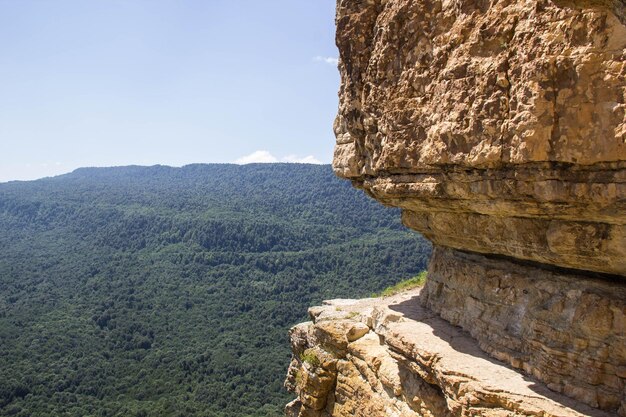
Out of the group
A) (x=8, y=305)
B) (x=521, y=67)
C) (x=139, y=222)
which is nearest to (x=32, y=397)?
(x=8, y=305)

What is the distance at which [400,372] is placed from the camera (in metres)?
9.84

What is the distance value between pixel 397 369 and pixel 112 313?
77992mm

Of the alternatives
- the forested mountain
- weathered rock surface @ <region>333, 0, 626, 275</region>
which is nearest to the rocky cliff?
weathered rock surface @ <region>333, 0, 626, 275</region>

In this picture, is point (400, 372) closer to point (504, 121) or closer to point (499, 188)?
point (499, 188)

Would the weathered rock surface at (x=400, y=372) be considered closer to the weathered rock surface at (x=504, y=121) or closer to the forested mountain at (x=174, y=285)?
the weathered rock surface at (x=504, y=121)

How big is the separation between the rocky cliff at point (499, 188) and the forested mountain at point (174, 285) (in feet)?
137

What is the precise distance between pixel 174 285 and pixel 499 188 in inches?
3605

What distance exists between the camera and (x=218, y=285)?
3637 inches

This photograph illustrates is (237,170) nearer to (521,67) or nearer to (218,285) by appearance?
(218,285)

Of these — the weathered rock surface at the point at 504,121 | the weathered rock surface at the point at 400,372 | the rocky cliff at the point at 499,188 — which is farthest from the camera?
the weathered rock surface at the point at 400,372

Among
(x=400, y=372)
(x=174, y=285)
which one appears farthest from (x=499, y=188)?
(x=174, y=285)

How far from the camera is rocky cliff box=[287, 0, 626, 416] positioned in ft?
19.1

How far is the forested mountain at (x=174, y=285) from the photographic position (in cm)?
5509

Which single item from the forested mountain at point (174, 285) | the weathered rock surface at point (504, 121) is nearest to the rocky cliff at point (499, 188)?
the weathered rock surface at point (504, 121)
